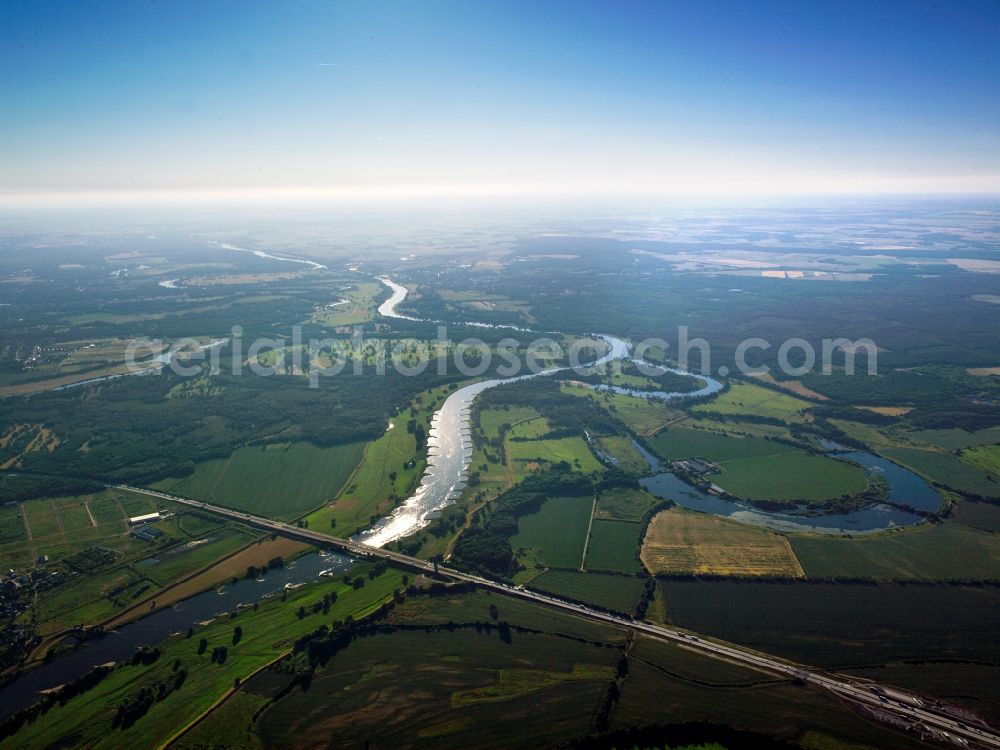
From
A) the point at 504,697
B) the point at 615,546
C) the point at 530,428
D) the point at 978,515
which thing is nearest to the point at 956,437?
the point at 978,515

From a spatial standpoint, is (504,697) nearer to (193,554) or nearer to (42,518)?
(193,554)

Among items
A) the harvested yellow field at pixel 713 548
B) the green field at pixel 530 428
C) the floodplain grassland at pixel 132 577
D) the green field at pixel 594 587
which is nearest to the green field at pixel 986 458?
the harvested yellow field at pixel 713 548

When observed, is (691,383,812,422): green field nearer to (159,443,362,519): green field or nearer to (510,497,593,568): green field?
(510,497,593,568): green field

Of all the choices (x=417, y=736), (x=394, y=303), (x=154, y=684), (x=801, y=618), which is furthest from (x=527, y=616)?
(x=394, y=303)

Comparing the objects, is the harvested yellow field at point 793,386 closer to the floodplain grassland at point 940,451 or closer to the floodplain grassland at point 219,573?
the floodplain grassland at point 940,451

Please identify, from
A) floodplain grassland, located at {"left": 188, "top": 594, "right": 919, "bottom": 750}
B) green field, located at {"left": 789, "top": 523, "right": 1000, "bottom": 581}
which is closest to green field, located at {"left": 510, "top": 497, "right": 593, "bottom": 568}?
floodplain grassland, located at {"left": 188, "top": 594, "right": 919, "bottom": 750}
